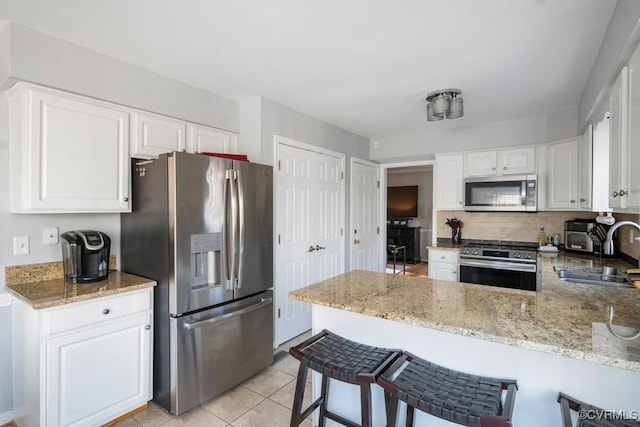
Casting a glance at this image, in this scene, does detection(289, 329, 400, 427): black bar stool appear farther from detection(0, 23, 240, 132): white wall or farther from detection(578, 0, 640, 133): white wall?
detection(0, 23, 240, 132): white wall

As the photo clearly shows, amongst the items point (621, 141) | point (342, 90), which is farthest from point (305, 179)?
point (621, 141)

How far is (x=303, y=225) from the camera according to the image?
336 centimetres

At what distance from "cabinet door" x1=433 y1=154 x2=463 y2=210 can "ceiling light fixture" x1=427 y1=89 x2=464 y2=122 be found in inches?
51.6

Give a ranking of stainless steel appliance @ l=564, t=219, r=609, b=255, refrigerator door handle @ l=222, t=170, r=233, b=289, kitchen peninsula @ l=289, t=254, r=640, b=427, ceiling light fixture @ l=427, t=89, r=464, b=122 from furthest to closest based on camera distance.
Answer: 1. stainless steel appliance @ l=564, t=219, r=609, b=255
2. ceiling light fixture @ l=427, t=89, r=464, b=122
3. refrigerator door handle @ l=222, t=170, r=233, b=289
4. kitchen peninsula @ l=289, t=254, r=640, b=427

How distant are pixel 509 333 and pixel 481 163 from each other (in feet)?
10.2

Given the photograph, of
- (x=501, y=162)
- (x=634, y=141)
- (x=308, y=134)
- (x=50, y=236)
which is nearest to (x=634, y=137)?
(x=634, y=141)

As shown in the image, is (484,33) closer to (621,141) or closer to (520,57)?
(520,57)

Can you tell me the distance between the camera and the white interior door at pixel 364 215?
423 centimetres

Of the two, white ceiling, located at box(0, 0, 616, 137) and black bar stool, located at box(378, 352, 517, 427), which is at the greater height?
white ceiling, located at box(0, 0, 616, 137)

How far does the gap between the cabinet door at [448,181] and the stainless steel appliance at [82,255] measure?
356cm

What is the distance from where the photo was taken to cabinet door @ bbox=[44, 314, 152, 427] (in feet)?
5.65

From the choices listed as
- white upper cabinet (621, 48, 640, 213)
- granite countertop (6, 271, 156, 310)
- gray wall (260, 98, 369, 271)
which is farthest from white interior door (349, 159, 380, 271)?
white upper cabinet (621, 48, 640, 213)

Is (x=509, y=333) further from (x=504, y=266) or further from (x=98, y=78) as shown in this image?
(x=98, y=78)

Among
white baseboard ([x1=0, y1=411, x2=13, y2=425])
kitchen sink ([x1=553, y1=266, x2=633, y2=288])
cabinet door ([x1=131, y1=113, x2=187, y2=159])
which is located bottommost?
white baseboard ([x1=0, y1=411, x2=13, y2=425])
